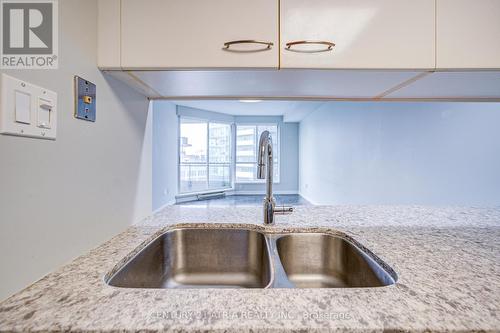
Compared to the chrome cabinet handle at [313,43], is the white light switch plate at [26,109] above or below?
below

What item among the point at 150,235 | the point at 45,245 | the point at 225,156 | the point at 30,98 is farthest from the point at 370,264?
the point at 225,156

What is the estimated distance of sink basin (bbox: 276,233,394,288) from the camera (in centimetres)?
85

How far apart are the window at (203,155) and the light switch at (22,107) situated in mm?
5740

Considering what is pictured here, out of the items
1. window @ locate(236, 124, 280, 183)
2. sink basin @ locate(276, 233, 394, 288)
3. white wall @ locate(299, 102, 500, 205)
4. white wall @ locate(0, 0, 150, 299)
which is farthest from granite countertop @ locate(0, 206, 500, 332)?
window @ locate(236, 124, 280, 183)

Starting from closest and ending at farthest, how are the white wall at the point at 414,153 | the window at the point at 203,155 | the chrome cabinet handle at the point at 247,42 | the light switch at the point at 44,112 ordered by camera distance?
the light switch at the point at 44,112 → the chrome cabinet handle at the point at 247,42 → the white wall at the point at 414,153 → the window at the point at 203,155

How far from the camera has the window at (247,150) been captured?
749 centimetres

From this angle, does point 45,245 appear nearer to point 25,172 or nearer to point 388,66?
point 25,172

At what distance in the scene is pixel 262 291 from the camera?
492 mm

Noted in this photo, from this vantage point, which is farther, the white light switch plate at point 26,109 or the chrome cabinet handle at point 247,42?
the chrome cabinet handle at point 247,42

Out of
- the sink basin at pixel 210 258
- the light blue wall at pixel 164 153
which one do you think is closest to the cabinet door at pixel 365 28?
the sink basin at pixel 210 258

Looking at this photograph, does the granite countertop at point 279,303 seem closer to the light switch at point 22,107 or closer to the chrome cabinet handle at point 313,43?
the light switch at point 22,107

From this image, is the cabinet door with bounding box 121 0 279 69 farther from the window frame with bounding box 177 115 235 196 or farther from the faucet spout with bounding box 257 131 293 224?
the window frame with bounding box 177 115 235 196

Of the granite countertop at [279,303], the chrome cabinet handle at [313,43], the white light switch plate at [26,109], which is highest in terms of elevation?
the chrome cabinet handle at [313,43]

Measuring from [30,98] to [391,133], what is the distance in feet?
10.3
